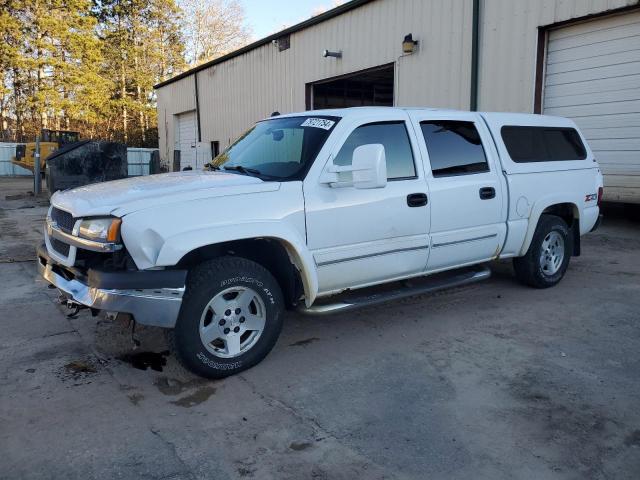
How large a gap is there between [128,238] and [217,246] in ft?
2.04

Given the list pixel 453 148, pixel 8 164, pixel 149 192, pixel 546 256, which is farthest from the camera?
pixel 8 164

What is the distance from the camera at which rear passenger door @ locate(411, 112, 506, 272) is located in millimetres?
4688

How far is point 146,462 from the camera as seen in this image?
274 centimetres

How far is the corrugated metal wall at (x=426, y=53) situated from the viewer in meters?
9.85

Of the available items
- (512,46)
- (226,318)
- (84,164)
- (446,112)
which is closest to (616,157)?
(512,46)

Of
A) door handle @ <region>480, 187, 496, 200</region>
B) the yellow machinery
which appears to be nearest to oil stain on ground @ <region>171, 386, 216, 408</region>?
door handle @ <region>480, 187, 496, 200</region>

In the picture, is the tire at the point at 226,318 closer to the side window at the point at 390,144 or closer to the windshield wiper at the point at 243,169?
the windshield wiper at the point at 243,169

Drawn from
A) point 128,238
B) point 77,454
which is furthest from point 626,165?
point 77,454

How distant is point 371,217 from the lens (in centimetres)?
421

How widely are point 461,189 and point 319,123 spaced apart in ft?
4.77

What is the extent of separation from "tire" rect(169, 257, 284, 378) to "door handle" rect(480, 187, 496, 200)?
230 centimetres

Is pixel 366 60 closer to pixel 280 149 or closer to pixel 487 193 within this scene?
pixel 487 193

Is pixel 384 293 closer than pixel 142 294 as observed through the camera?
No

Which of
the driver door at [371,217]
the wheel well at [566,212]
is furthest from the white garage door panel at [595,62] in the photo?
the driver door at [371,217]
